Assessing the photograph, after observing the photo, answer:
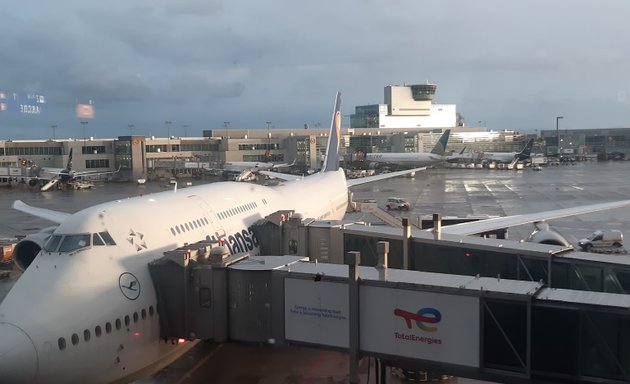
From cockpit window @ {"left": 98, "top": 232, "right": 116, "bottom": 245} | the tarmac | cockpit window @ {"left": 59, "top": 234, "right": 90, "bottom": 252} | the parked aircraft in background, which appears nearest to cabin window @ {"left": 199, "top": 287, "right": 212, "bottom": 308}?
the tarmac

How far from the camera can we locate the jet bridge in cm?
1052

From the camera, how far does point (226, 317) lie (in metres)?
13.7

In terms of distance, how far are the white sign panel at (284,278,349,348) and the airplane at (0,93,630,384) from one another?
11.0 feet

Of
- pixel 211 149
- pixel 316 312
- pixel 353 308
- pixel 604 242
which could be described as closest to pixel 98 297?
pixel 316 312

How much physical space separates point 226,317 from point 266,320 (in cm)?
103

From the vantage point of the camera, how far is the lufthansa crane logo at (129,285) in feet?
43.0

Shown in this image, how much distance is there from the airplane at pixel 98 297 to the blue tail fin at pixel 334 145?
79.7 ft

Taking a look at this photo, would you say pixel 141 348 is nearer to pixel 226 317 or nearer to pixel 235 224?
pixel 226 317

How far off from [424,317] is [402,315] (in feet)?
1.45

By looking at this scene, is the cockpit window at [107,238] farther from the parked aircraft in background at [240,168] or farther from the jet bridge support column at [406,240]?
the parked aircraft in background at [240,168]

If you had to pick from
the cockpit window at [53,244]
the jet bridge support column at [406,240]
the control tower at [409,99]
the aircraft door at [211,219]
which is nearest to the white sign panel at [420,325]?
the jet bridge support column at [406,240]

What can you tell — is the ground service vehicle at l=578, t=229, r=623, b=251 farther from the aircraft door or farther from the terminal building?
the terminal building

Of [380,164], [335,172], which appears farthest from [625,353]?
[380,164]

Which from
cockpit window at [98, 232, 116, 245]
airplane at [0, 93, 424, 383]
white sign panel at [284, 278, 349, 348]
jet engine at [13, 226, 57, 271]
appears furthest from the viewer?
jet engine at [13, 226, 57, 271]
